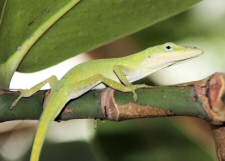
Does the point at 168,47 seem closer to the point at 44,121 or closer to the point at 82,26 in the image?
the point at 82,26

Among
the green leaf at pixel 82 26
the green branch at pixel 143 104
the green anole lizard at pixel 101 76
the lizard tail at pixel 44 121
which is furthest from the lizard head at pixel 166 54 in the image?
the green branch at pixel 143 104

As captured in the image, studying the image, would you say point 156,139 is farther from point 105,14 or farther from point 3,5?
point 3,5

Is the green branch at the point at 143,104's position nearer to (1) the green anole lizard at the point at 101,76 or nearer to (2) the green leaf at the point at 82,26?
(1) the green anole lizard at the point at 101,76

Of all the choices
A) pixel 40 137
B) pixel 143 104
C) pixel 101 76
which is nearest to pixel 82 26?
pixel 101 76

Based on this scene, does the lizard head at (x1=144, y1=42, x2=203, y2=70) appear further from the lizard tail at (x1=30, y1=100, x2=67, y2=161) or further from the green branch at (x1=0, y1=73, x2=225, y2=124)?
the green branch at (x1=0, y1=73, x2=225, y2=124)

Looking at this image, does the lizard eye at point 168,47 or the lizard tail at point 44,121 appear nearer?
the lizard tail at point 44,121

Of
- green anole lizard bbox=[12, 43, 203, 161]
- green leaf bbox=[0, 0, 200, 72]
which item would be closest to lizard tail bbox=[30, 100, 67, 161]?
green anole lizard bbox=[12, 43, 203, 161]
